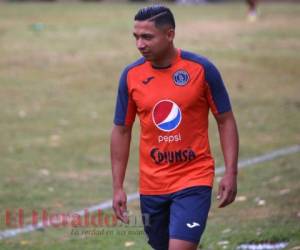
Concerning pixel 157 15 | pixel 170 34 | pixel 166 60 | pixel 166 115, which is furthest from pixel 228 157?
pixel 157 15

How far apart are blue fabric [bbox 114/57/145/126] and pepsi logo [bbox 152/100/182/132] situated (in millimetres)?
243

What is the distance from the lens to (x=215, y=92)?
19.0 feet

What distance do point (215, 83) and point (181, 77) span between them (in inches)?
8.6

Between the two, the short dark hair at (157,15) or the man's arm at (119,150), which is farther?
the man's arm at (119,150)

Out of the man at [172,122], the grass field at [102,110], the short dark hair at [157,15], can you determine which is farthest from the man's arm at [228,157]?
the grass field at [102,110]

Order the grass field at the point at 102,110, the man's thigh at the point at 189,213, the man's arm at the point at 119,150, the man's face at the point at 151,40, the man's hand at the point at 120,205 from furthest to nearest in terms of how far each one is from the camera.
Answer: the grass field at the point at 102,110 → the man's arm at the point at 119,150 → the man's hand at the point at 120,205 → the man's face at the point at 151,40 → the man's thigh at the point at 189,213

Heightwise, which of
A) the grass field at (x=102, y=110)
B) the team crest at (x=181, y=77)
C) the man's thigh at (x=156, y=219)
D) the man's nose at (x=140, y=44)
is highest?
the man's nose at (x=140, y=44)

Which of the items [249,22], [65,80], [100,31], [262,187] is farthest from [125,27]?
[262,187]

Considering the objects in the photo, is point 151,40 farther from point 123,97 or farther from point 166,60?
point 123,97

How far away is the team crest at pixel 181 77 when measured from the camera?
226 inches

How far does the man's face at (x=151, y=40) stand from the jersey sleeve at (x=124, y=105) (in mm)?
231

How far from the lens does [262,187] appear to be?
1052cm

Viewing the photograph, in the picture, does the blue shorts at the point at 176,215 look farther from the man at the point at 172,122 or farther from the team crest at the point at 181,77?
the team crest at the point at 181,77

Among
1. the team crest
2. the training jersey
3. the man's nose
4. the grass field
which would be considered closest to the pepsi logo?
the training jersey
